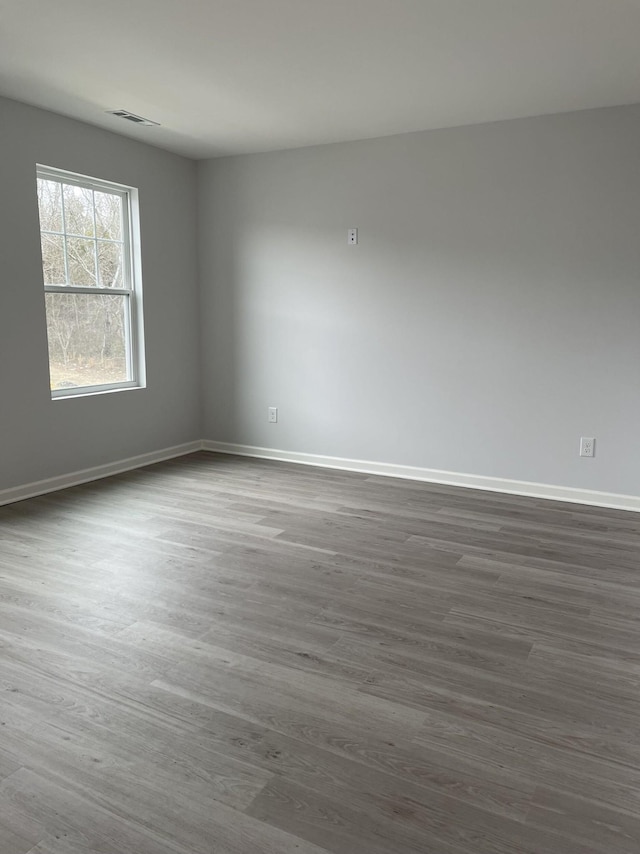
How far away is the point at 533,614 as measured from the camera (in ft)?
8.52

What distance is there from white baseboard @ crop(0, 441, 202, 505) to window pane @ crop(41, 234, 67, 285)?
1.31 m

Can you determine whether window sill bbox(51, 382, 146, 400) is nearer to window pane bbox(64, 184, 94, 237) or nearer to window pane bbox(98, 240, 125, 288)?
window pane bbox(98, 240, 125, 288)

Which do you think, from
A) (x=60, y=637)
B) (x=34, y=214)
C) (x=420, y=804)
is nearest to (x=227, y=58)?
(x=34, y=214)

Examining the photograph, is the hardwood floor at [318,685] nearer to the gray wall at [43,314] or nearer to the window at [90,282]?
the gray wall at [43,314]

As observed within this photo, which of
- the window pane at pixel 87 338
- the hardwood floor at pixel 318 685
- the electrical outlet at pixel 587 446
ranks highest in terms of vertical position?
the window pane at pixel 87 338

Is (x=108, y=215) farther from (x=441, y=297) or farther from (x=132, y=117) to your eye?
(x=441, y=297)

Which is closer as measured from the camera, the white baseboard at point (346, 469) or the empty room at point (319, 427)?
the empty room at point (319, 427)

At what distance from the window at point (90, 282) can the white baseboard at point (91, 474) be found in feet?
1.84

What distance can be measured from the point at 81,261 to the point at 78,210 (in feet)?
1.12

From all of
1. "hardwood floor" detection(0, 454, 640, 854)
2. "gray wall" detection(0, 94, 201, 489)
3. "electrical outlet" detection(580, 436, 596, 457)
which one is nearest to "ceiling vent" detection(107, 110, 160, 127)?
"gray wall" detection(0, 94, 201, 489)

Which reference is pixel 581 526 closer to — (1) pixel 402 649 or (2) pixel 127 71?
(1) pixel 402 649

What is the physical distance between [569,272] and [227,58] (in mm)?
2360

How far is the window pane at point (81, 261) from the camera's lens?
4.36 m

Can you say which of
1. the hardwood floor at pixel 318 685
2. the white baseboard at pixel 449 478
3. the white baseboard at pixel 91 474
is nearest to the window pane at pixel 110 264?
the white baseboard at pixel 91 474
